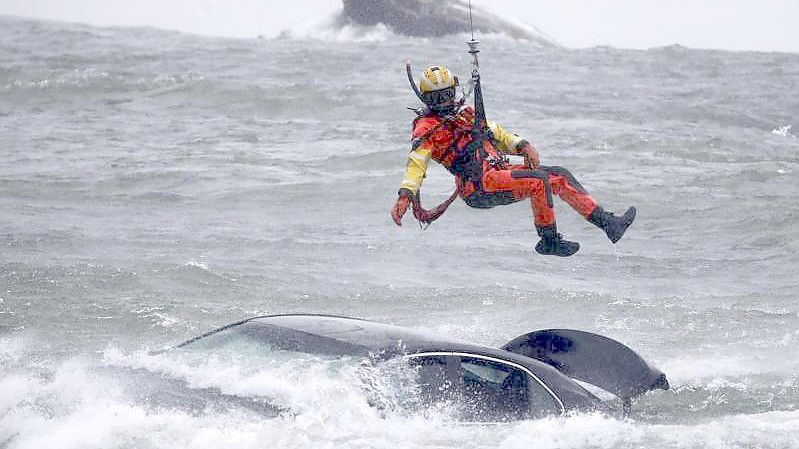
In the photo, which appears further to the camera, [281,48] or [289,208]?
[281,48]

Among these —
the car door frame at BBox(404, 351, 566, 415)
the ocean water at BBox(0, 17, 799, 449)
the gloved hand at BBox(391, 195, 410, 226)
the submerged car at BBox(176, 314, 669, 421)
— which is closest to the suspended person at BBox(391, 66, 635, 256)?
the gloved hand at BBox(391, 195, 410, 226)

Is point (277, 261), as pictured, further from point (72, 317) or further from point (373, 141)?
point (373, 141)

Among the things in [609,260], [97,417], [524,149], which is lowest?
[609,260]

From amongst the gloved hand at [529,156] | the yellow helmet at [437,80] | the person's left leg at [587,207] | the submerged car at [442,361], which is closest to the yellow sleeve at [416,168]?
the yellow helmet at [437,80]

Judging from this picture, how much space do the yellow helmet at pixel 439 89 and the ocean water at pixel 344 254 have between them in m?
2.52

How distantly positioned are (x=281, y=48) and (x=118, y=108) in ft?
49.9

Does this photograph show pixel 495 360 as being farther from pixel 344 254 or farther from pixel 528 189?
pixel 344 254

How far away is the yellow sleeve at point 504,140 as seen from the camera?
32.4ft

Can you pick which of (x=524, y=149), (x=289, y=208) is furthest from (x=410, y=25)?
(x=524, y=149)

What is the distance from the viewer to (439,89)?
31.1 feet

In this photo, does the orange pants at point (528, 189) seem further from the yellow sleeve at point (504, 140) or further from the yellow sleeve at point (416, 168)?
the yellow sleeve at point (416, 168)

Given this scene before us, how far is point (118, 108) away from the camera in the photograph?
103 ft

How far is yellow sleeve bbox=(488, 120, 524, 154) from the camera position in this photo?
9875mm

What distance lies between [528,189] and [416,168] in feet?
2.83
